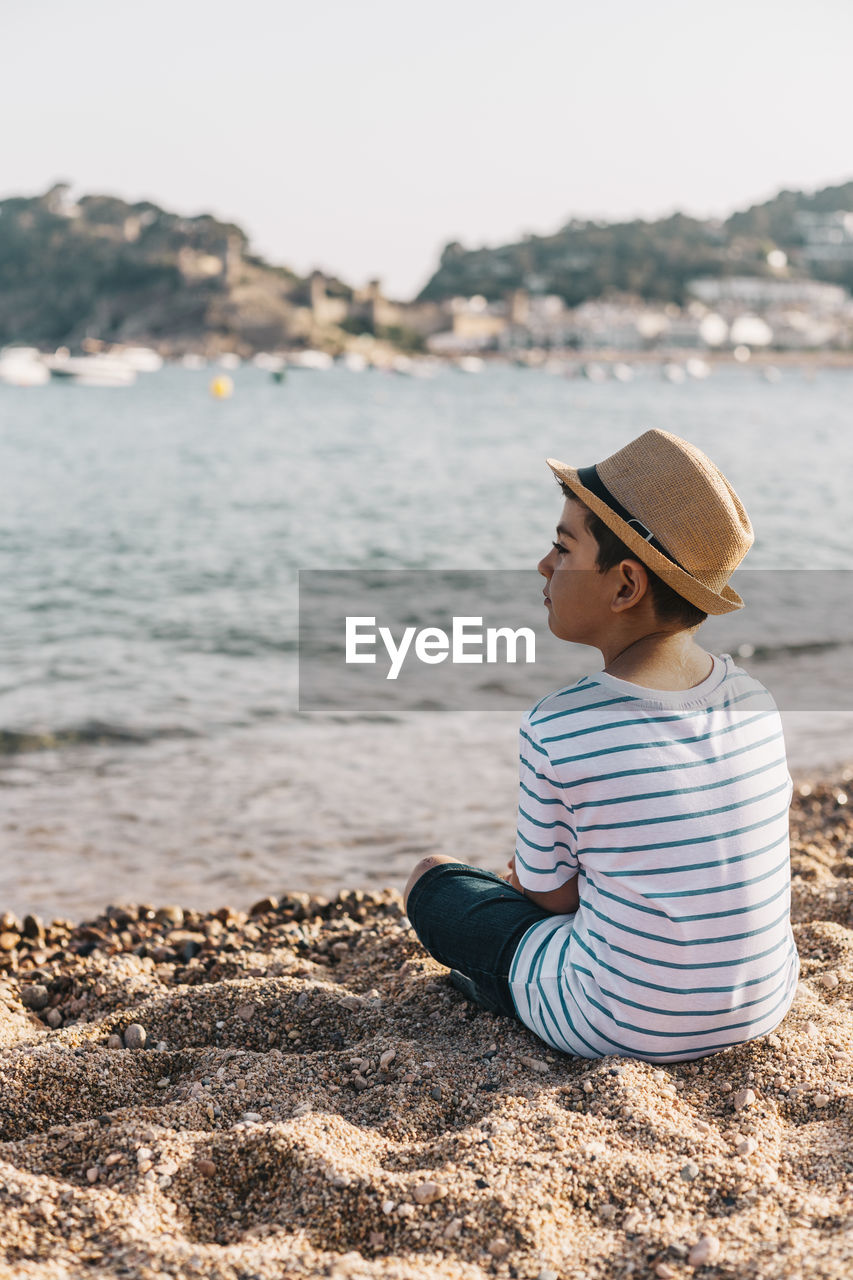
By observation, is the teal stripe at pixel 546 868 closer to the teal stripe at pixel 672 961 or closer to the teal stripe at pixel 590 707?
the teal stripe at pixel 672 961

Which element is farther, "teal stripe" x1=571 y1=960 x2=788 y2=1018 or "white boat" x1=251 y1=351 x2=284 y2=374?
"white boat" x1=251 y1=351 x2=284 y2=374

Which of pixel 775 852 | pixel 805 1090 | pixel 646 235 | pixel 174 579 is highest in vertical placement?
pixel 646 235

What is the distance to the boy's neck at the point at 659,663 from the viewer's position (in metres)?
2.31

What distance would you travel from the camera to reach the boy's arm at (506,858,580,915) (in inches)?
98.5

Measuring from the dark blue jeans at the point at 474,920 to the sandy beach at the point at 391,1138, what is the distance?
146 mm

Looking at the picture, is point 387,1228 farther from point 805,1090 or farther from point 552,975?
point 805,1090

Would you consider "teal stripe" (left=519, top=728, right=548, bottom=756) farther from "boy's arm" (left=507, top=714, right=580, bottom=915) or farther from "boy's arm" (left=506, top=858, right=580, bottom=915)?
"boy's arm" (left=506, top=858, right=580, bottom=915)

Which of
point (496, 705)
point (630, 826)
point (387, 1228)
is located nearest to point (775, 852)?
point (630, 826)

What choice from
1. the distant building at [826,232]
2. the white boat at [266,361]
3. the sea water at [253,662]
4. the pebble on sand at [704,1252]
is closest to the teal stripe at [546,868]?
the pebble on sand at [704,1252]

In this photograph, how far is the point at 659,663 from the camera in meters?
2.32

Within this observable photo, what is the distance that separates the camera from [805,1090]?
7.98 feet

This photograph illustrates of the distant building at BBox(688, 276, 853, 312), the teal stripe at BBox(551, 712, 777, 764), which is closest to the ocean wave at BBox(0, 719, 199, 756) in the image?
the teal stripe at BBox(551, 712, 777, 764)

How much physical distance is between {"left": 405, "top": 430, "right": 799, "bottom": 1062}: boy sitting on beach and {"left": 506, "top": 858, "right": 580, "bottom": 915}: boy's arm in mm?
19

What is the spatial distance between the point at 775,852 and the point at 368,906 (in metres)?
2.02
